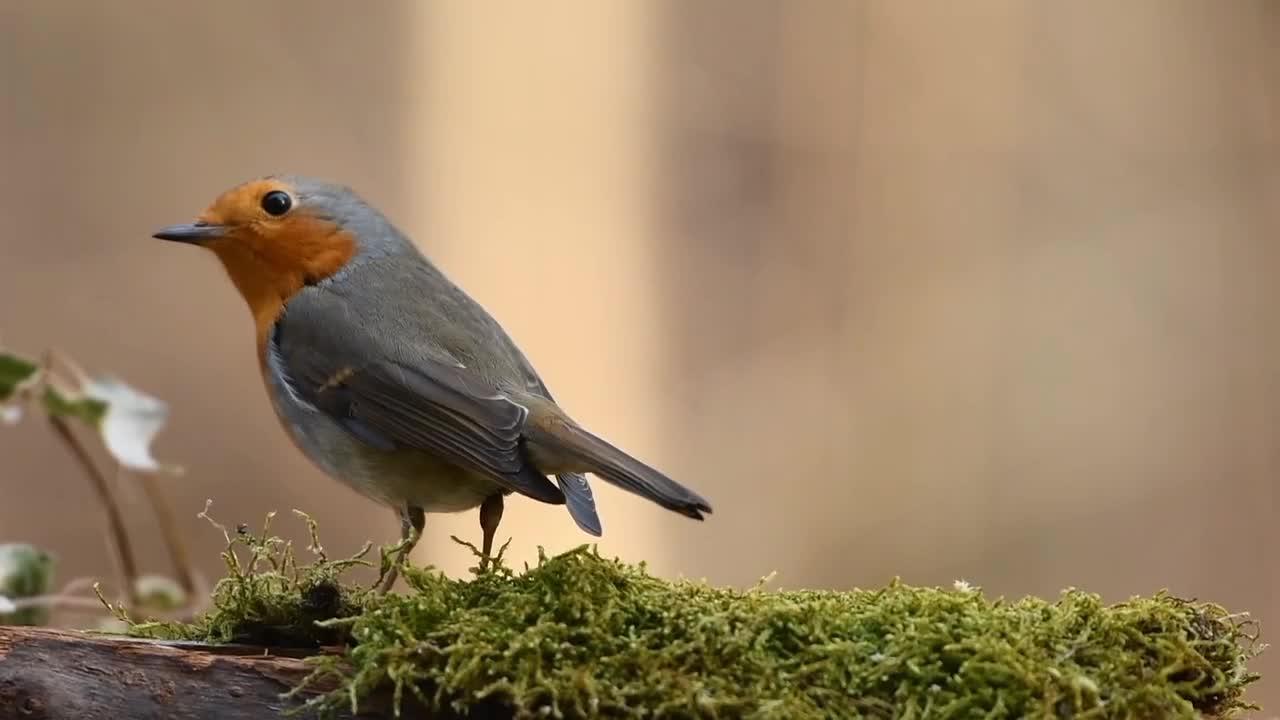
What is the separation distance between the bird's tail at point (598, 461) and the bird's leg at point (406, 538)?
24 cm

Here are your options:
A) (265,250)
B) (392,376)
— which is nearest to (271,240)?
(265,250)

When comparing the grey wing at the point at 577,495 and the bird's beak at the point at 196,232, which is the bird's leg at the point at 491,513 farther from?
the bird's beak at the point at 196,232

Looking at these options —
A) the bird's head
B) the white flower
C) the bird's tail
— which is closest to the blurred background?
the white flower

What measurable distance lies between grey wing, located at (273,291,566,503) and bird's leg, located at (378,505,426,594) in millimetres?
139

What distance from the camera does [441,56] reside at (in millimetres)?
A: 5113

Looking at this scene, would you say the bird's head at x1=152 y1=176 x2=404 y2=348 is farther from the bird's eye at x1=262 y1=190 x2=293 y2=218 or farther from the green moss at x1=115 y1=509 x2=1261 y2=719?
the green moss at x1=115 y1=509 x2=1261 y2=719

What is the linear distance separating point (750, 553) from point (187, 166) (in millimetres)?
2634

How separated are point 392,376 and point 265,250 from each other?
489mm

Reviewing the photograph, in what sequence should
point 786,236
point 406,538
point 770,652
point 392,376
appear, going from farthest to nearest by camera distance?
1. point 786,236
2. point 392,376
3. point 406,538
4. point 770,652

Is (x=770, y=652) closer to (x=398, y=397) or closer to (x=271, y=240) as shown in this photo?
(x=398, y=397)

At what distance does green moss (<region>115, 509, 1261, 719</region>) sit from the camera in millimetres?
1583

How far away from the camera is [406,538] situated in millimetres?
2154

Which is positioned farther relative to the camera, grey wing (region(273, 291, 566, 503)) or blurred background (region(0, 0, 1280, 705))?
blurred background (region(0, 0, 1280, 705))

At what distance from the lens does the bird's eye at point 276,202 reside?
259 centimetres
